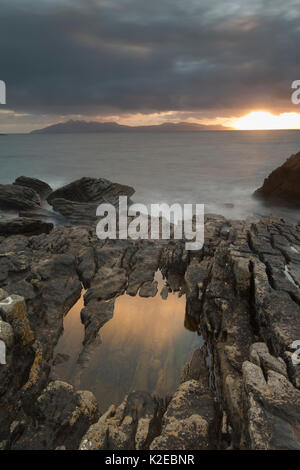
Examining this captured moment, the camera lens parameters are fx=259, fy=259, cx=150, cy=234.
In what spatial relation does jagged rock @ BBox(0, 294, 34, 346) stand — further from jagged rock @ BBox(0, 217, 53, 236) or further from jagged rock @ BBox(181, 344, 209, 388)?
jagged rock @ BBox(0, 217, 53, 236)

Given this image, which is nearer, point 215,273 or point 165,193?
point 215,273

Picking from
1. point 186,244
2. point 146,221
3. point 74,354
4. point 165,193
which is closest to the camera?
point 74,354

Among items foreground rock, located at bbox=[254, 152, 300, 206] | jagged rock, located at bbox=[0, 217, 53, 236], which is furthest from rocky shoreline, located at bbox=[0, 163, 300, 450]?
foreground rock, located at bbox=[254, 152, 300, 206]

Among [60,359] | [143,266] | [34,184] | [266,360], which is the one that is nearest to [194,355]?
[266,360]

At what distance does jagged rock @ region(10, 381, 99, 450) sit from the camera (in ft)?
17.0

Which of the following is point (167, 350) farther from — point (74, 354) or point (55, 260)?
point (55, 260)

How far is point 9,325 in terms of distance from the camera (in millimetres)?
5770

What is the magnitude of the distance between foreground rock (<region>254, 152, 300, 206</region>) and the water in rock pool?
69.3ft

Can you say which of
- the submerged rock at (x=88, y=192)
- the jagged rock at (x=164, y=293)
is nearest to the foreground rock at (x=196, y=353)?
the jagged rock at (x=164, y=293)

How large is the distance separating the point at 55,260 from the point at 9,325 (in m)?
5.55

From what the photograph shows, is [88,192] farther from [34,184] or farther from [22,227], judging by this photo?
[22,227]

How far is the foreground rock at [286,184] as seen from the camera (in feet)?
83.5

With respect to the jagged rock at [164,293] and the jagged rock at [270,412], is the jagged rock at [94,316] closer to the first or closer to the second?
the jagged rock at [164,293]
